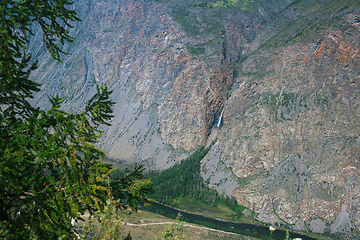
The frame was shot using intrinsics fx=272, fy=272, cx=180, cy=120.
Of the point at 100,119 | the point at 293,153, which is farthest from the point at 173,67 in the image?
the point at 100,119

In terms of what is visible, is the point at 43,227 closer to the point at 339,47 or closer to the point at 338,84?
the point at 338,84

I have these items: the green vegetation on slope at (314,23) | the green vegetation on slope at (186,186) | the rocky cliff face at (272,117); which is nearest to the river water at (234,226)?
the rocky cliff face at (272,117)

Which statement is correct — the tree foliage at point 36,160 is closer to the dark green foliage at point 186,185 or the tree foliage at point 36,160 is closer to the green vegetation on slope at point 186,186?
the dark green foliage at point 186,185

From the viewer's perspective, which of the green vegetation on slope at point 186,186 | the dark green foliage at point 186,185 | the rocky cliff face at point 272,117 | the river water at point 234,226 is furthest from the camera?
the dark green foliage at point 186,185

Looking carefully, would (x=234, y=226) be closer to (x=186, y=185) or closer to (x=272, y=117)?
(x=186, y=185)

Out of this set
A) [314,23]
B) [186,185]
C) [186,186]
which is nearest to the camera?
[186,186]

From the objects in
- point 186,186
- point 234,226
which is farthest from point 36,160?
point 186,186
